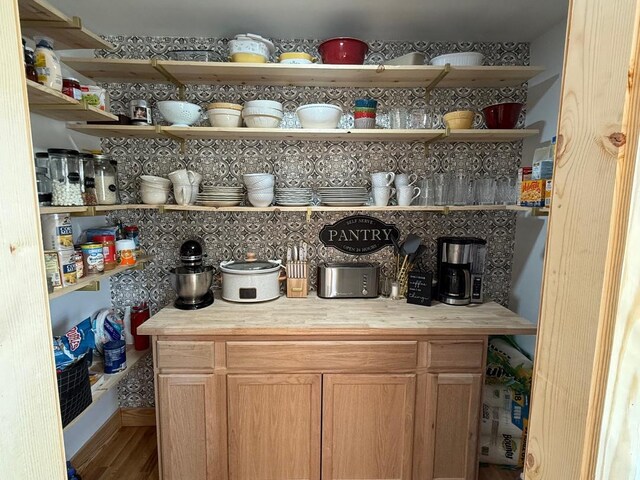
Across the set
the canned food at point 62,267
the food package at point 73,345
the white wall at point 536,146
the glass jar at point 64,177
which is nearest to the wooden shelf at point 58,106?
the glass jar at point 64,177

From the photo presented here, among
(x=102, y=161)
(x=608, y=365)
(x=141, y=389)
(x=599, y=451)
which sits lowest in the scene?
(x=141, y=389)

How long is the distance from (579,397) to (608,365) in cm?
6

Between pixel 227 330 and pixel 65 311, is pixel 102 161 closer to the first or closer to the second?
pixel 65 311

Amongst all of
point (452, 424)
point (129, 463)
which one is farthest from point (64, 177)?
point (452, 424)

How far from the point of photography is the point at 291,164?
201 cm

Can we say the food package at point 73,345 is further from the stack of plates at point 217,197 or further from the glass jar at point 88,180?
the stack of plates at point 217,197

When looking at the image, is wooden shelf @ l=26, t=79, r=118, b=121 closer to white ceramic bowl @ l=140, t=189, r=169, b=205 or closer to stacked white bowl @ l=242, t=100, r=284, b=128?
white ceramic bowl @ l=140, t=189, r=169, b=205

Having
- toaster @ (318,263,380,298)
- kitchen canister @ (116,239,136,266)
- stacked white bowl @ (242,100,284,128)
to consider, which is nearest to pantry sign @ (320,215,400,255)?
toaster @ (318,263,380,298)

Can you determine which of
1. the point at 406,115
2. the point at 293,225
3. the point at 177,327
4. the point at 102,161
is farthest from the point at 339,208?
the point at 102,161

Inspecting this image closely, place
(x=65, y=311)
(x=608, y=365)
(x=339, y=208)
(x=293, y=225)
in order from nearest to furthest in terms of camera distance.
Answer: (x=608, y=365) < (x=65, y=311) < (x=339, y=208) < (x=293, y=225)

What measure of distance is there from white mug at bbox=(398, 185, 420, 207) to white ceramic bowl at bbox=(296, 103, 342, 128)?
0.52m

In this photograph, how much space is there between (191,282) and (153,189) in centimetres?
56

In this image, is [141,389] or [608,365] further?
[141,389]

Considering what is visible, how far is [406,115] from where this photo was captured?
5.89 ft
